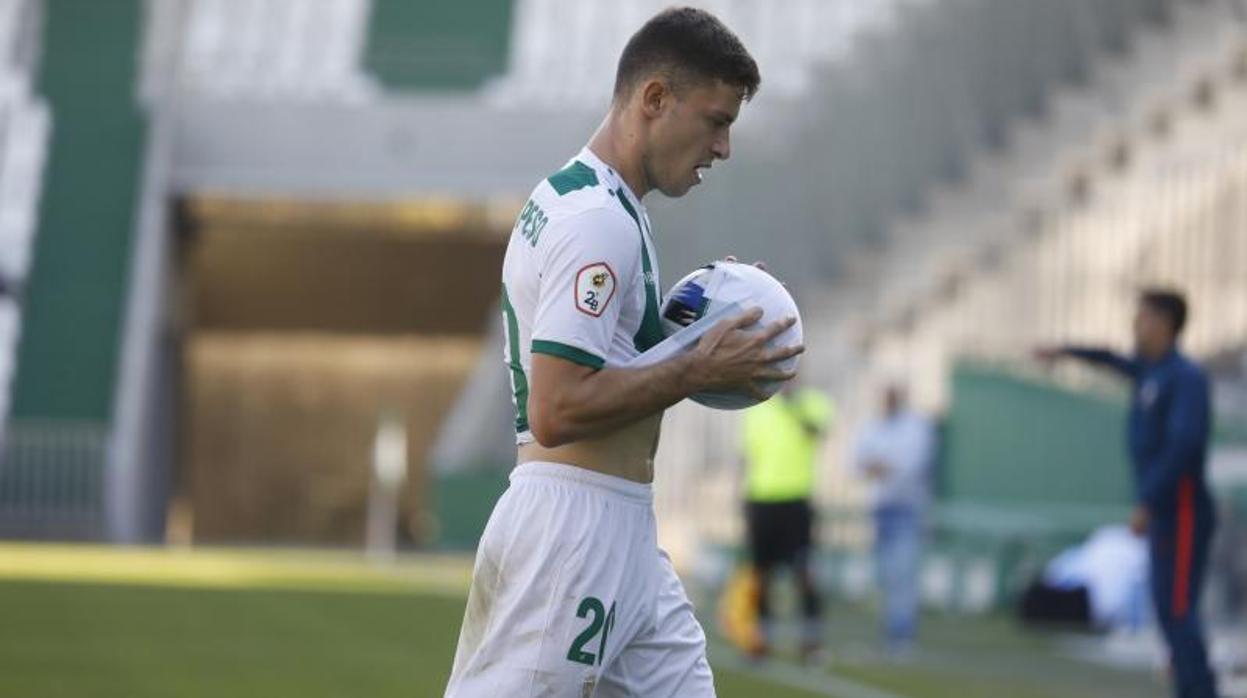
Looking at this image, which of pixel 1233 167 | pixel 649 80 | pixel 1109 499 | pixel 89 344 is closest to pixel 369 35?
pixel 89 344

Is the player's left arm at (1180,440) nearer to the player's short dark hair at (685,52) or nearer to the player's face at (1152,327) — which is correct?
the player's face at (1152,327)

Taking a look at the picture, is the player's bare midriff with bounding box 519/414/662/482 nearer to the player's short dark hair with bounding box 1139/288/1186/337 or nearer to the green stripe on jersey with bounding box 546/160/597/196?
the green stripe on jersey with bounding box 546/160/597/196

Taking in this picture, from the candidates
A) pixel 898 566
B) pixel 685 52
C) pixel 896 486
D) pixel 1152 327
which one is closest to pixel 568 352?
pixel 685 52

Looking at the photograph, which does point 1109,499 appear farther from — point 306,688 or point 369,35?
point 369,35

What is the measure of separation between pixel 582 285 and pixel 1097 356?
7.67 metres

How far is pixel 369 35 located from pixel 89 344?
23.6 feet

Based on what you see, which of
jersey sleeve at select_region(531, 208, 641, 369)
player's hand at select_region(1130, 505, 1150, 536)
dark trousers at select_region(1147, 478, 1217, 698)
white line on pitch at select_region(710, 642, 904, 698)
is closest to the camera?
jersey sleeve at select_region(531, 208, 641, 369)

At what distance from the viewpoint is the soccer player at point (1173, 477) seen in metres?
11.6

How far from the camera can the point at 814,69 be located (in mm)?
34125

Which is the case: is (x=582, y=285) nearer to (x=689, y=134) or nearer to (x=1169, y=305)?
(x=689, y=134)

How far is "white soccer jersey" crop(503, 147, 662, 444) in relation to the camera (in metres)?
5.21

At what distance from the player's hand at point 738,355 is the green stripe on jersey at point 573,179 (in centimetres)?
40

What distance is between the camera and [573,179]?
541 cm

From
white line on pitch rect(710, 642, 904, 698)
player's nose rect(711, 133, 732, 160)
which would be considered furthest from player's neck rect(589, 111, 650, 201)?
white line on pitch rect(710, 642, 904, 698)
